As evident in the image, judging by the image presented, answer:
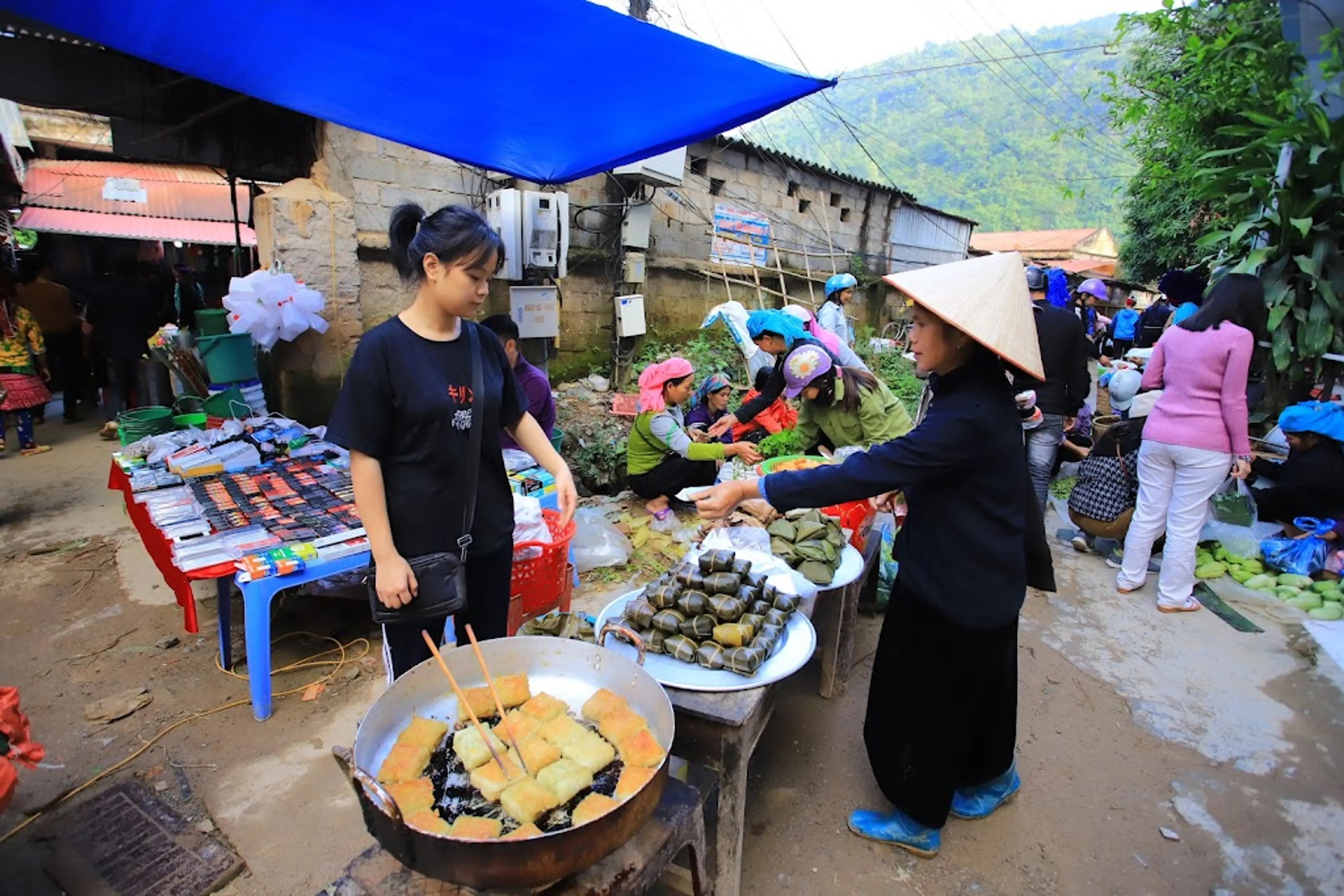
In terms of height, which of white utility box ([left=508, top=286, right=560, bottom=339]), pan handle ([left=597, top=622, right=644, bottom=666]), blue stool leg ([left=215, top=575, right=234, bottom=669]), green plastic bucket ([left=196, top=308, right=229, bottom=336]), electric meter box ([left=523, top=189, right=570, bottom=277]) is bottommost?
blue stool leg ([left=215, top=575, right=234, bottom=669])

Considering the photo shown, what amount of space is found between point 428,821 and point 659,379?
3723 millimetres

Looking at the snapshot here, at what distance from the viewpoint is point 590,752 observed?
1.56 meters

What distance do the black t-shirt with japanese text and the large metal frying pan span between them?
474 millimetres

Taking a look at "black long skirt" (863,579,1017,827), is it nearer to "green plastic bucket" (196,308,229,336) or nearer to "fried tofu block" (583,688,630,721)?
"fried tofu block" (583,688,630,721)

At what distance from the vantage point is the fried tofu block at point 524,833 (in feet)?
4.01

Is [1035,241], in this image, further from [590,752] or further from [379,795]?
[379,795]

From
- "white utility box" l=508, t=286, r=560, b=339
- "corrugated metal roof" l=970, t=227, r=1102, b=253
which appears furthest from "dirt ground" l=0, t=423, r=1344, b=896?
"corrugated metal roof" l=970, t=227, r=1102, b=253

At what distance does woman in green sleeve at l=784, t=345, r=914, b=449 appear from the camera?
4230mm

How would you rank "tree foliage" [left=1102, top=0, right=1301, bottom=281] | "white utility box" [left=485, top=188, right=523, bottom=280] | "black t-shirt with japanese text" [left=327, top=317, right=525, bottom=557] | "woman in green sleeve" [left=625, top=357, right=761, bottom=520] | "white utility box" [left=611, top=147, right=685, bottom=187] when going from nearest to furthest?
1. "black t-shirt with japanese text" [left=327, top=317, right=525, bottom=557]
2. "woman in green sleeve" [left=625, top=357, right=761, bottom=520]
3. "tree foliage" [left=1102, top=0, right=1301, bottom=281]
4. "white utility box" [left=485, top=188, right=523, bottom=280]
5. "white utility box" [left=611, top=147, right=685, bottom=187]

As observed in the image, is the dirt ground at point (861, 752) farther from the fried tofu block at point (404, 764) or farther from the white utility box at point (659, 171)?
the white utility box at point (659, 171)

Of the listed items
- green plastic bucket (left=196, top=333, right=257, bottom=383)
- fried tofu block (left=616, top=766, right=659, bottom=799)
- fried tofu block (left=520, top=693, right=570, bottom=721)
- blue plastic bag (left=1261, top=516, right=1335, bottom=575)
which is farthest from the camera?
green plastic bucket (left=196, top=333, right=257, bottom=383)

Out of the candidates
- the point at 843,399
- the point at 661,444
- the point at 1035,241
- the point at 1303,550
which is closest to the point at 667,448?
the point at 661,444

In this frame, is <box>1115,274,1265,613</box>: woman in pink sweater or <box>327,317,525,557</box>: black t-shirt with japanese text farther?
<box>1115,274,1265,613</box>: woman in pink sweater

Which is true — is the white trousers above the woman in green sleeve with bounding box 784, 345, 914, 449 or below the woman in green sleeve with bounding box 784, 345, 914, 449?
below
